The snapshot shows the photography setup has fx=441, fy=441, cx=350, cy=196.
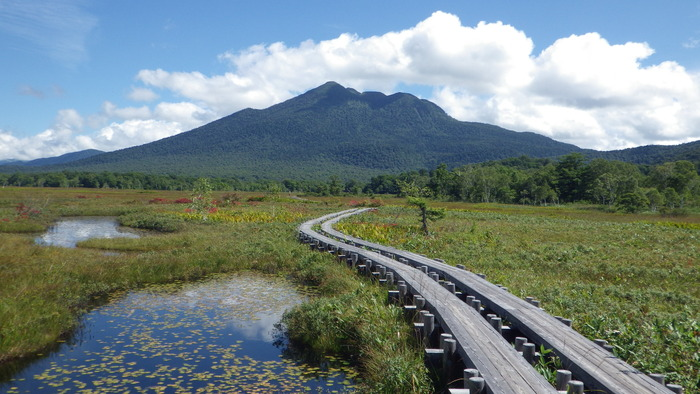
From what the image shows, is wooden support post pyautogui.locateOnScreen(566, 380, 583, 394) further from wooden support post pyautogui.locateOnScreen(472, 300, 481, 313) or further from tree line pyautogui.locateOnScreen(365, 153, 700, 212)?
tree line pyautogui.locateOnScreen(365, 153, 700, 212)

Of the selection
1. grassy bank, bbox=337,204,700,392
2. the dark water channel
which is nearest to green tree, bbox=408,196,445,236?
grassy bank, bbox=337,204,700,392

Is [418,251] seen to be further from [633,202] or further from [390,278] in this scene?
[633,202]

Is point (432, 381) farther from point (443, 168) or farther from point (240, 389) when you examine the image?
point (443, 168)

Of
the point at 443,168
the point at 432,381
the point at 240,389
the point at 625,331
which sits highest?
the point at 443,168

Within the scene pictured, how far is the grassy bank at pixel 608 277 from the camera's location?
7.44m

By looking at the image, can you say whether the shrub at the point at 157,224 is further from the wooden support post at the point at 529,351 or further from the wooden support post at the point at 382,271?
the wooden support post at the point at 529,351

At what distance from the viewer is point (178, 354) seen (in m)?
9.56

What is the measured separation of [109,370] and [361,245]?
42.9ft

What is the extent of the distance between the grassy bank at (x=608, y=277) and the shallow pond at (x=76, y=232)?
16.4 metres

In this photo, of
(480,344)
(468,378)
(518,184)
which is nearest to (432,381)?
(480,344)

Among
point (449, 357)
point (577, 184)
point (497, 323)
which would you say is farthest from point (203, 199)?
point (577, 184)

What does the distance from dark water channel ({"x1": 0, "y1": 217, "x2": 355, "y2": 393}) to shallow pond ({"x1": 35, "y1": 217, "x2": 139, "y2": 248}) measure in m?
15.8

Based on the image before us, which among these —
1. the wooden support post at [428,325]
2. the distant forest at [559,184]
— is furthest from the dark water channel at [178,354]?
the distant forest at [559,184]

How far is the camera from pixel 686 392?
605 cm
